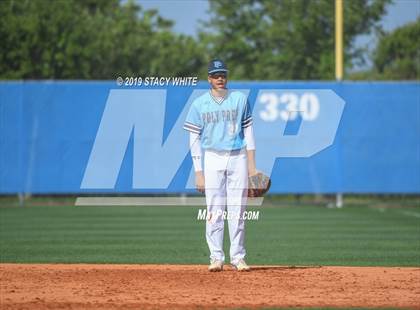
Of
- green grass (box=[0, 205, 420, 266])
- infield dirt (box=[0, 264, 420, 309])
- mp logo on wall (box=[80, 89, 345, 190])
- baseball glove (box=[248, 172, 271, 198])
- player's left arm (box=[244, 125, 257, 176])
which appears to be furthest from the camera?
mp logo on wall (box=[80, 89, 345, 190])

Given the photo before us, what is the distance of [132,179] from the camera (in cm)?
2461

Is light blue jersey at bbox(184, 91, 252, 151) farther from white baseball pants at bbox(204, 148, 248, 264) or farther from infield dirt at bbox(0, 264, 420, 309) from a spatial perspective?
infield dirt at bbox(0, 264, 420, 309)

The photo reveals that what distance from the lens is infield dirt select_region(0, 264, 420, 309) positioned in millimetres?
8430

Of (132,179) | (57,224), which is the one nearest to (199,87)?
(132,179)

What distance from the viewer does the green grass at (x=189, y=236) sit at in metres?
13.1

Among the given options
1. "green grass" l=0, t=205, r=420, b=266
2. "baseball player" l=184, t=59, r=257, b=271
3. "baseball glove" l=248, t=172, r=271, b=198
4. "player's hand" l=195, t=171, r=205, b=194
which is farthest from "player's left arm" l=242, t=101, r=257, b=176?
"green grass" l=0, t=205, r=420, b=266

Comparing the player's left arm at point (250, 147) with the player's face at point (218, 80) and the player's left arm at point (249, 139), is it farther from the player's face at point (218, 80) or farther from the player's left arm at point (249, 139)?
the player's face at point (218, 80)

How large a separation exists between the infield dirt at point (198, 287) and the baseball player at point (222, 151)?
1.83ft

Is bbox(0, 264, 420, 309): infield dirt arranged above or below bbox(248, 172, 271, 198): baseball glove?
below

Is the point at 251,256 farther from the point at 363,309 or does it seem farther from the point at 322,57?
the point at 322,57

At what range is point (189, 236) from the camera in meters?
16.5

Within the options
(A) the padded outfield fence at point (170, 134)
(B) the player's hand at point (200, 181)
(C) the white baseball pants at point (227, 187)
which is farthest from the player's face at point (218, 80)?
(A) the padded outfield fence at point (170, 134)

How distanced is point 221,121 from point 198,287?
1.93 m

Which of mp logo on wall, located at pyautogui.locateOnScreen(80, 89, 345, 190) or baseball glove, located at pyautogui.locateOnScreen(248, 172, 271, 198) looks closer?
baseball glove, located at pyautogui.locateOnScreen(248, 172, 271, 198)
